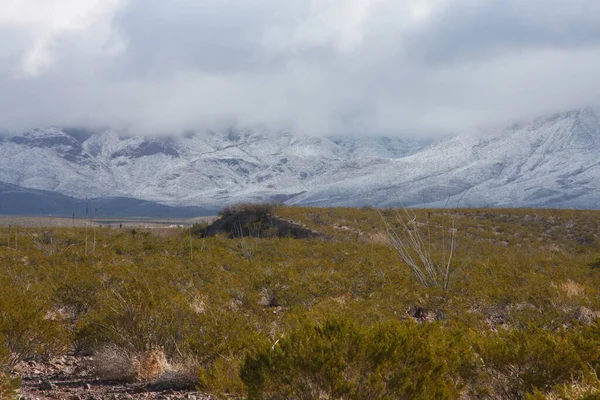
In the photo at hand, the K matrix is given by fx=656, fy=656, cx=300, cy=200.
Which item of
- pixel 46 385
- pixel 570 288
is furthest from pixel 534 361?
pixel 570 288

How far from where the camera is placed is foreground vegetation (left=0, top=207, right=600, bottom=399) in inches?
228

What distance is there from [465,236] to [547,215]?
11.0m

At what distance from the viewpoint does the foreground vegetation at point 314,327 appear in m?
5.79

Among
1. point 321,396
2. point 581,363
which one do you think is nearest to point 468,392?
point 581,363

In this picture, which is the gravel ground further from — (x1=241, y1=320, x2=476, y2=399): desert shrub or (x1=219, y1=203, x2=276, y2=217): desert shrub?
(x1=219, y1=203, x2=276, y2=217): desert shrub

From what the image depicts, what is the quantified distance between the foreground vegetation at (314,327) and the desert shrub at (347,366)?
1cm

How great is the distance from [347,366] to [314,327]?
0.57m

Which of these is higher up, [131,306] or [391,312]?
[131,306]

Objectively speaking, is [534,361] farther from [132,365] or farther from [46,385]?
[46,385]

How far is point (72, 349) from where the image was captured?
10234 millimetres

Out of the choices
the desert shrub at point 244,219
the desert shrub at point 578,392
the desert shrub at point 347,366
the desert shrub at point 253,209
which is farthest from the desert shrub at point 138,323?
the desert shrub at point 253,209

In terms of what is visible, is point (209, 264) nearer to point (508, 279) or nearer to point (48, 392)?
point (508, 279)

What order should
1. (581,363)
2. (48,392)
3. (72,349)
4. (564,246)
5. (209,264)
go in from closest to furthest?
1. (581,363)
2. (48,392)
3. (72,349)
4. (209,264)
5. (564,246)

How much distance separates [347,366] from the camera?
581 cm
